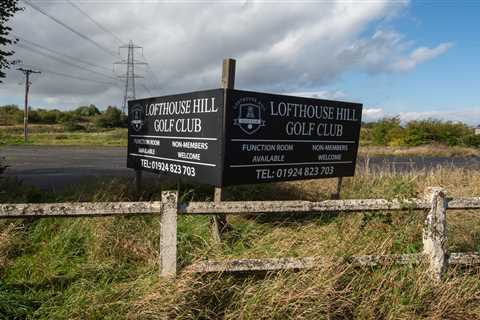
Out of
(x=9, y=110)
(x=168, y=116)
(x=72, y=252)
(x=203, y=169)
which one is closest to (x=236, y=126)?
(x=203, y=169)

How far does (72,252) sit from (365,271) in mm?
3065

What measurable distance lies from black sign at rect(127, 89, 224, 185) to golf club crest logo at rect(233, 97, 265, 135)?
0.81 ft

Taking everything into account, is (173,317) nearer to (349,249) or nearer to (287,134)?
(349,249)

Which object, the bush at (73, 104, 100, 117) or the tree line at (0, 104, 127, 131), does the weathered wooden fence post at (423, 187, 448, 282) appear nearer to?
the tree line at (0, 104, 127, 131)

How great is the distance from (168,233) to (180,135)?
105 inches

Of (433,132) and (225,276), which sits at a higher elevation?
(433,132)

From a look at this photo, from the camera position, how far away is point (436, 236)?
3.90m

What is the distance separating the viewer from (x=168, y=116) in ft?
20.4

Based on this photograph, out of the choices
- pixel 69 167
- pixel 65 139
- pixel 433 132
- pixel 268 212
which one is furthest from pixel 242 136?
pixel 65 139

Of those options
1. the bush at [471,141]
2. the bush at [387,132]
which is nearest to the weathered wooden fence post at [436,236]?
the bush at [387,132]

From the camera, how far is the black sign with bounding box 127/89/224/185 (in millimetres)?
5156

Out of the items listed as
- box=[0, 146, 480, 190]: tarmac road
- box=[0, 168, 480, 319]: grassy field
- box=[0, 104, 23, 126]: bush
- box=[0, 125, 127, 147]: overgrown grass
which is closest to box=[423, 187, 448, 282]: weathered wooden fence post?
box=[0, 168, 480, 319]: grassy field

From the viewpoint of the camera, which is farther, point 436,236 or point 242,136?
point 242,136

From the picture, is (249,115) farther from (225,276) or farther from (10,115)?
(10,115)
